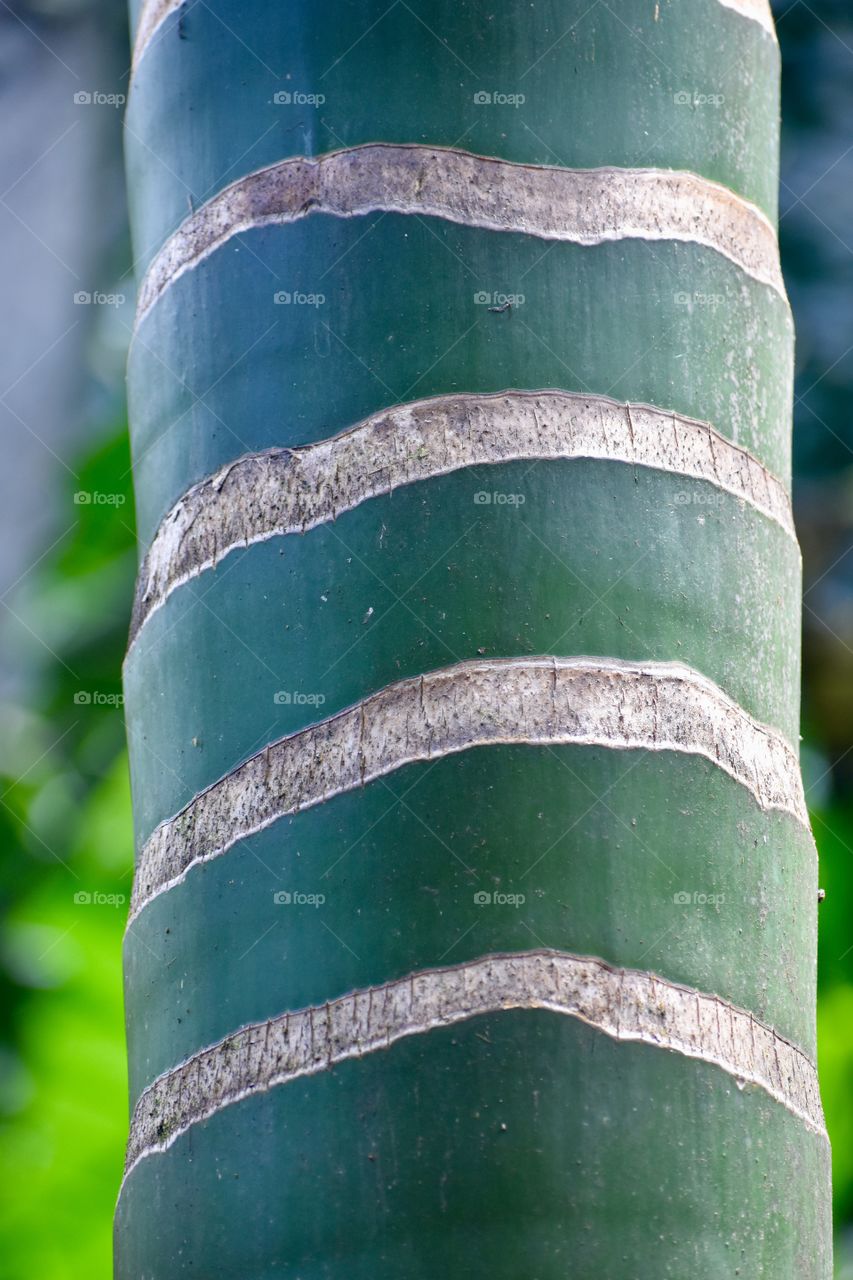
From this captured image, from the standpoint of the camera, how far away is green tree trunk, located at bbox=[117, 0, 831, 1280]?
2.45 feet

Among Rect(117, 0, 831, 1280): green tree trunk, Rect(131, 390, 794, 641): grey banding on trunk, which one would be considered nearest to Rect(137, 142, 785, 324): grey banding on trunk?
Rect(117, 0, 831, 1280): green tree trunk

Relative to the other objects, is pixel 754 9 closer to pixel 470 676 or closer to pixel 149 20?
pixel 149 20

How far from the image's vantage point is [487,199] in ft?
2.77

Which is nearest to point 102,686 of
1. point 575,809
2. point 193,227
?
point 193,227

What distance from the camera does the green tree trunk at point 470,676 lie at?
75cm

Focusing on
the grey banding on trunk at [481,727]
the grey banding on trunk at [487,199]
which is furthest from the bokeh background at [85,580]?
the grey banding on trunk at [481,727]

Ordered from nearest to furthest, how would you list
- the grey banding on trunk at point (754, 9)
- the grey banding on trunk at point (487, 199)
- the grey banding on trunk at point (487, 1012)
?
the grey banding on trunk at point (487, 1012)
the grey banding on trunk at point (487, 199)
the grey banding on trunk at point (754, 9)

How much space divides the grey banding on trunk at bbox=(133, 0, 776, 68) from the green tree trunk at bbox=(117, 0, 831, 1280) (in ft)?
0.17

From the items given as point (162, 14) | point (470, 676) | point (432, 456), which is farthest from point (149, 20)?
point (470, 676)

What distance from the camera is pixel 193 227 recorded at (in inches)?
36.6

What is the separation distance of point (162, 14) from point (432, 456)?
418 millimetres

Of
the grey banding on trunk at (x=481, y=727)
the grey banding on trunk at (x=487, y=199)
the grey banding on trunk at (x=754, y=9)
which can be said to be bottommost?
the grey banding on trunk at (x=481, y=727)

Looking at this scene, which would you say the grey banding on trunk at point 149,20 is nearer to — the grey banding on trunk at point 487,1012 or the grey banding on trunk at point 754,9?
the grey banding on trunk at point 754,9

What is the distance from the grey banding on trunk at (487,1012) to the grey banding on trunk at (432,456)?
0.26m
